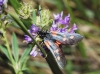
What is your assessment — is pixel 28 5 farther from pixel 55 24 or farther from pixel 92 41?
pixel 92 41

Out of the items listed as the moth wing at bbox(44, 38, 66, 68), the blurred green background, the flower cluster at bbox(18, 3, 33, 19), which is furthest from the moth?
the blurred green background

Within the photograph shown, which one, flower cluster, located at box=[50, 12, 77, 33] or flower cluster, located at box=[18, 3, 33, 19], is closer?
flower cluster, located at box=[18, 3, 33, 19]

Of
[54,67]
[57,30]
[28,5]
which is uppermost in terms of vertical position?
[28,5]

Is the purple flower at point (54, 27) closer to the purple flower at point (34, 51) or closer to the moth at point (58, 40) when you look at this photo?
the moth at point (58, 40)

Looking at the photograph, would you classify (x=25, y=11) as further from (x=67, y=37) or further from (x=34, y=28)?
(x=67, y=37)

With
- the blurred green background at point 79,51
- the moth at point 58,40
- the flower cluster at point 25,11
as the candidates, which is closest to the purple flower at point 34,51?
the moth at point 58,40

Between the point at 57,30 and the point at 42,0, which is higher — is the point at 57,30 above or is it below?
below

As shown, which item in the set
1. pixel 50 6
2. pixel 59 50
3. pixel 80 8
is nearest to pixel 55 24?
pixel 59 50

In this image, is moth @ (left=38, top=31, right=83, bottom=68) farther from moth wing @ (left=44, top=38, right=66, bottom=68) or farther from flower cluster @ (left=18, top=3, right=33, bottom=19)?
flower cluster @ (left=18, top=3, right=33, bottom=19)

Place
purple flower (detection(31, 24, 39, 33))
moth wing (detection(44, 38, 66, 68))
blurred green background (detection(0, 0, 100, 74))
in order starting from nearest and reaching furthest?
moth wing (detection(44, 38, 66, 68))
purple flower (detection(31, 24, 39, 33))
blurred green background (detection(0, 0, 100, 74))
